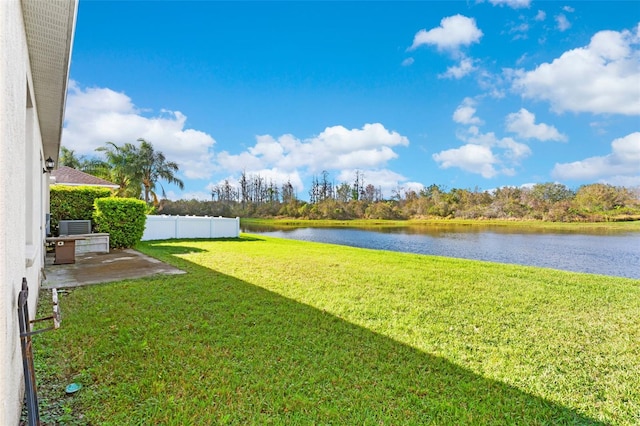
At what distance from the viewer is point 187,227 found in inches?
622

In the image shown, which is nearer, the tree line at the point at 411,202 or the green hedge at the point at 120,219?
the green hedge at the point at 120,219

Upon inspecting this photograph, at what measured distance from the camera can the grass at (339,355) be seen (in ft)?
8.27

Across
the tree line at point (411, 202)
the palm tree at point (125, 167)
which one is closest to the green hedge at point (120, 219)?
the palm tree at point (125, 167)

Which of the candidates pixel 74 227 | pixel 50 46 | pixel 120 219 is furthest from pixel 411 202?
pixel 50 46

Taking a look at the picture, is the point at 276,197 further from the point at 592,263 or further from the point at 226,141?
the point at 592,263

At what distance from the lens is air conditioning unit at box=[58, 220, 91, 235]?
388 inches

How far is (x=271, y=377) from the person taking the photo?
2.93 m

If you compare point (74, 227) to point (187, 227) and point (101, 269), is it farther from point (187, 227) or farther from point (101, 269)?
point (187, 227)

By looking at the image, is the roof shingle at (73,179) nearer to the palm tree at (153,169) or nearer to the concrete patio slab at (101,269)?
the concrete patio slab at (101,269)

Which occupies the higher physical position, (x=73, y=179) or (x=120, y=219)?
(x=73, y=179)

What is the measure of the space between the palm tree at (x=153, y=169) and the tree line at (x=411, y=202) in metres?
7.26

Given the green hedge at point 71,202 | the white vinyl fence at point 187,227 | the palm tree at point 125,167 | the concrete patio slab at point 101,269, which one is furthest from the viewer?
the palm tree at point 125,167

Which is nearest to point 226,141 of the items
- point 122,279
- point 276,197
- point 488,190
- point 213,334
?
point 276,197

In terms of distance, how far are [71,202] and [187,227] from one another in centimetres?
509
